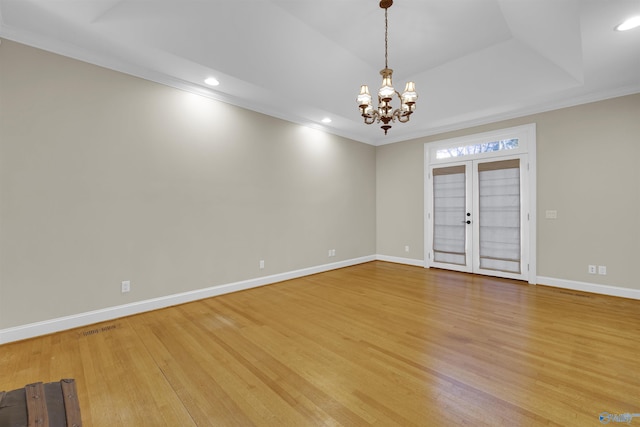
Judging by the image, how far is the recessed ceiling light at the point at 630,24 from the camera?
2434 mm

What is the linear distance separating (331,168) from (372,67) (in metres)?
2.27

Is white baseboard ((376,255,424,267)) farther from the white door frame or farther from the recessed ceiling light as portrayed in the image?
the recessed ceiling light

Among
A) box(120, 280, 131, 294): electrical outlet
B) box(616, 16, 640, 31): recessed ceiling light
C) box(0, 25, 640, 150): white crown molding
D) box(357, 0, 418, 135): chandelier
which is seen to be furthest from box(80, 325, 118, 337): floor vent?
box(616, 16, 640, 31): recessed ceiling light

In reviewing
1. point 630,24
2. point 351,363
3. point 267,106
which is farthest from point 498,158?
point 351,363

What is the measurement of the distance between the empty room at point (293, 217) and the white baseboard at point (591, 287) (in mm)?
37

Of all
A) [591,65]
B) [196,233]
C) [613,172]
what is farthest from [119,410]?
[613,172]

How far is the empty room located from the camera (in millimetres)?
2025

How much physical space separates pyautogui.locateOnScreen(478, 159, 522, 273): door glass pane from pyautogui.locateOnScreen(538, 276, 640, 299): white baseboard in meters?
0.44

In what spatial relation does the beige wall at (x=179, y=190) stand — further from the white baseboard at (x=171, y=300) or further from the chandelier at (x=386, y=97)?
the chandelier at (x=386, y=97)

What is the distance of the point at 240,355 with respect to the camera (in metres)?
2.46

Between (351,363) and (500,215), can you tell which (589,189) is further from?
(351,363)

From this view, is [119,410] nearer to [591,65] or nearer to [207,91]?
[207,91]

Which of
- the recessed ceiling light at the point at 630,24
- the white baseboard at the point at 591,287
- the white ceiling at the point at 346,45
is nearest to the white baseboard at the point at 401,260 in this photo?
the white baseboard at the point at 591,287

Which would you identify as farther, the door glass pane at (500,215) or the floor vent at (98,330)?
the door glass pane at (500,215)
